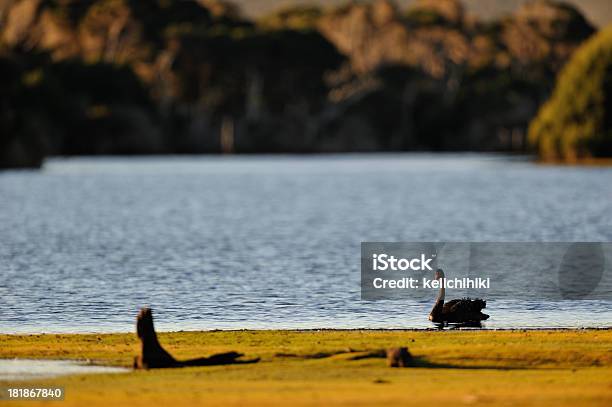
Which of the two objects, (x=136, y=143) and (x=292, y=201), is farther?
(x=136, y=143)

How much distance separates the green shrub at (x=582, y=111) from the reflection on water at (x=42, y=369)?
108 meters

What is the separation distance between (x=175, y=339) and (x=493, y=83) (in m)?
175

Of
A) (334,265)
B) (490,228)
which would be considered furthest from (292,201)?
(334,265)

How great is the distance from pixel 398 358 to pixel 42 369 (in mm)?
4234

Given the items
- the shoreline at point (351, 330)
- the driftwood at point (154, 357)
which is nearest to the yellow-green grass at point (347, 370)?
the driftwood at point (154, 357)

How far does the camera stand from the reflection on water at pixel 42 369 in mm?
17250

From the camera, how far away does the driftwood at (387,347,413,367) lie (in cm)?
1762

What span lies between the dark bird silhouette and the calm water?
0.95 feet

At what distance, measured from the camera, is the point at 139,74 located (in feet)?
600

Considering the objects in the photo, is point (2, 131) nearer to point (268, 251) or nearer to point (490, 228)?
point (490, 228)

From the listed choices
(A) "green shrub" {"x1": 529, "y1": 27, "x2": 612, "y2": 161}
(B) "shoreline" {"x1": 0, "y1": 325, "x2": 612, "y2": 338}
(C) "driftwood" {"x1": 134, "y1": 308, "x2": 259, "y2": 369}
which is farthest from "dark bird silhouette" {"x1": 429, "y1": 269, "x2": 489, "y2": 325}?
(A) "green shrub" {"x1": 529, "y1": 27, "x2": 612, "y2": 161}

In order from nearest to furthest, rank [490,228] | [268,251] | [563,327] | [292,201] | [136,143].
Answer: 1. [563,327]
2. [268,251]
3. [490,228]
4. [292,201]
5. [136,143]
